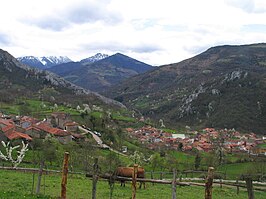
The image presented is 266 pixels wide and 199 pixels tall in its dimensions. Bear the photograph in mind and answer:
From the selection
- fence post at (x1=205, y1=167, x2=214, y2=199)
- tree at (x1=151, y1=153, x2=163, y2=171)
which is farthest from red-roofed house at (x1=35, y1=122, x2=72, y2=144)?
fence post at (x1=205, y1=167, x2=214, y2=199)

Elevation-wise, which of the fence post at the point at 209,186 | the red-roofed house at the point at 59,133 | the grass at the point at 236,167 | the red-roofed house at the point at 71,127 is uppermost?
the red-roofed house at the point at 71,127

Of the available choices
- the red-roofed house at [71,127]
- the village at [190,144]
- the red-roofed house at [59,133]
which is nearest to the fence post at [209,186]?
the red-roofed house at [59,133]

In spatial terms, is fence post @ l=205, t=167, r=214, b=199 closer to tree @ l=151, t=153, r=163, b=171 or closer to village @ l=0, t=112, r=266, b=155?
tree @ l=151, t=153, r=163, b=171

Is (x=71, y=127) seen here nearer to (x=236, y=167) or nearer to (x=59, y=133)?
(x=59, y=133)

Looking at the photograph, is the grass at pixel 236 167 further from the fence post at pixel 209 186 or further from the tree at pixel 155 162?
the fence post at pixel 209 186

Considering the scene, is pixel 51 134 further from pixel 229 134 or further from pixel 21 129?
pixel 229 134

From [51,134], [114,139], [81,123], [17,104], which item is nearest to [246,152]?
[114,139]

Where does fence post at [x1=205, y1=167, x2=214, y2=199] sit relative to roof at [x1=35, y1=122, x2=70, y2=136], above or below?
below

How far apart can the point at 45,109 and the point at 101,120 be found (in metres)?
34.6

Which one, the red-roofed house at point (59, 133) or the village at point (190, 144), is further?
the village at point (190, 144)

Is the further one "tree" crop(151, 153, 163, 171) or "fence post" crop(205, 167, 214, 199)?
"tree" crop(151, 153, 163, 171)

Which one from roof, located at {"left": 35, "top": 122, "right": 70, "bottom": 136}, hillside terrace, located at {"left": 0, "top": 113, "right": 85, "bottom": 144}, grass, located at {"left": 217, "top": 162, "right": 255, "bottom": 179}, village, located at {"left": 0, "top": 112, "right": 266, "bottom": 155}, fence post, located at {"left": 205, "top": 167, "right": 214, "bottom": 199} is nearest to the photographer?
fence post, located at {"left": 205, "top": 167, "right": 214, "bottom": 199}

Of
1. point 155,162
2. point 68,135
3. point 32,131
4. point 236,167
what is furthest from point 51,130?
point 236,167

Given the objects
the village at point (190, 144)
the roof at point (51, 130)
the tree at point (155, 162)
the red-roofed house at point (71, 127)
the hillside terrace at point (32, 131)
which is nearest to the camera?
the tree at point (155, 162)
